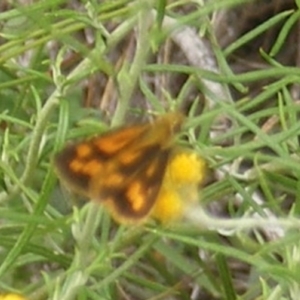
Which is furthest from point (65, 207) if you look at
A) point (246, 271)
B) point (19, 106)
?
point (246, 271)

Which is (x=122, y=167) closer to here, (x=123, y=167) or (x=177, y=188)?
(x=123, y=167)

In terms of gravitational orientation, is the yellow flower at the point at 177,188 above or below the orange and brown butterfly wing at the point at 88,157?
below

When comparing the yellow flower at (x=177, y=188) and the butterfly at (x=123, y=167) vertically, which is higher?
the butterfly at (x=123, y=167)

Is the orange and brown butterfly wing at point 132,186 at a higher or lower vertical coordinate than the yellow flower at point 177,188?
higher

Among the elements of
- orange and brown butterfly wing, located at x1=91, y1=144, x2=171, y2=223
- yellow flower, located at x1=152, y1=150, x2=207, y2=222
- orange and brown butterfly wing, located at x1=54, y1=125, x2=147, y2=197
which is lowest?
yellow flower, located at x1=152, y1=150, x2=207, y2=222

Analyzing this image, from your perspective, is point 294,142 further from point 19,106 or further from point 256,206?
point 19,106

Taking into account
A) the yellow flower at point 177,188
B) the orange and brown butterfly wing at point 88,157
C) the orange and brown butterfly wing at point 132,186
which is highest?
the orange and brown butterfly wing at point 88,157

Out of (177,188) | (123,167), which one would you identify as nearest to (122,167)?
(123,167)

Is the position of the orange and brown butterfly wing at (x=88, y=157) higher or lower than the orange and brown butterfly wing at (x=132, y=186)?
higher
